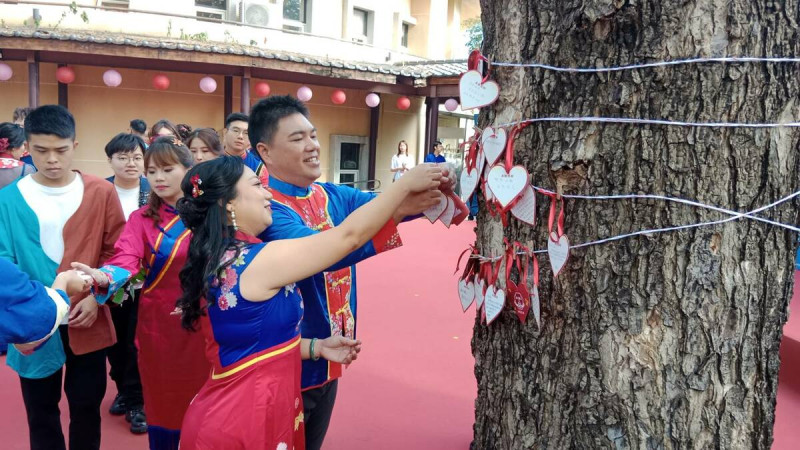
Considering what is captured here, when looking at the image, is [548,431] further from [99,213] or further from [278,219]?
[99,213]

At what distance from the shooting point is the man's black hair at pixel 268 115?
5.90 feet

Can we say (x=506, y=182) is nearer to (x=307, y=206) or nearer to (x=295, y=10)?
(x=307, y=206)

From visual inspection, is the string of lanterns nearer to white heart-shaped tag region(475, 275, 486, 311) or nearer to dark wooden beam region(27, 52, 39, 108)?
dark wooden beam region(27, 52, 39, 108)

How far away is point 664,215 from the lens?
1.18 metres

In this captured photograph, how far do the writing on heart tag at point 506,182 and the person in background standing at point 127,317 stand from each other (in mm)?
2034

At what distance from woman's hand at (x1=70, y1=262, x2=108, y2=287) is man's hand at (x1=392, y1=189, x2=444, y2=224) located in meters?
0.99

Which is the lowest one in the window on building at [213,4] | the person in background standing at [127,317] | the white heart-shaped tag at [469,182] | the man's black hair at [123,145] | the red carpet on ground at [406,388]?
the red carpet on ground at [406,388]

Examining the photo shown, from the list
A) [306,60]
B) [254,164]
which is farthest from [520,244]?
[306,60]

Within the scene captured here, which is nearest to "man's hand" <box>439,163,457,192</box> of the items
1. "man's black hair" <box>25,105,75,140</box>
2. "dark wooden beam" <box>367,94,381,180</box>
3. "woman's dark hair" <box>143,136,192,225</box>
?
"woman's dark hair" <box>143,136,192,225</box>

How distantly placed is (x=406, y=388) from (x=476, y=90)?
2097 millimetres

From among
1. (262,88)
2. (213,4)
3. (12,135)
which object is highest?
(213,4)

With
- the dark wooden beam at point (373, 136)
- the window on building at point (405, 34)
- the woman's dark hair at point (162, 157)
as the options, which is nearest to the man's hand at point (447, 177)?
the woman's dark hair at point (162, 157)

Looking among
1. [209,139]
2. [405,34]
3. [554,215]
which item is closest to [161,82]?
[209,139]

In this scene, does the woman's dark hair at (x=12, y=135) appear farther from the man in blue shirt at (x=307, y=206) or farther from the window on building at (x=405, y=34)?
the window on building at (x=405, y=34)
